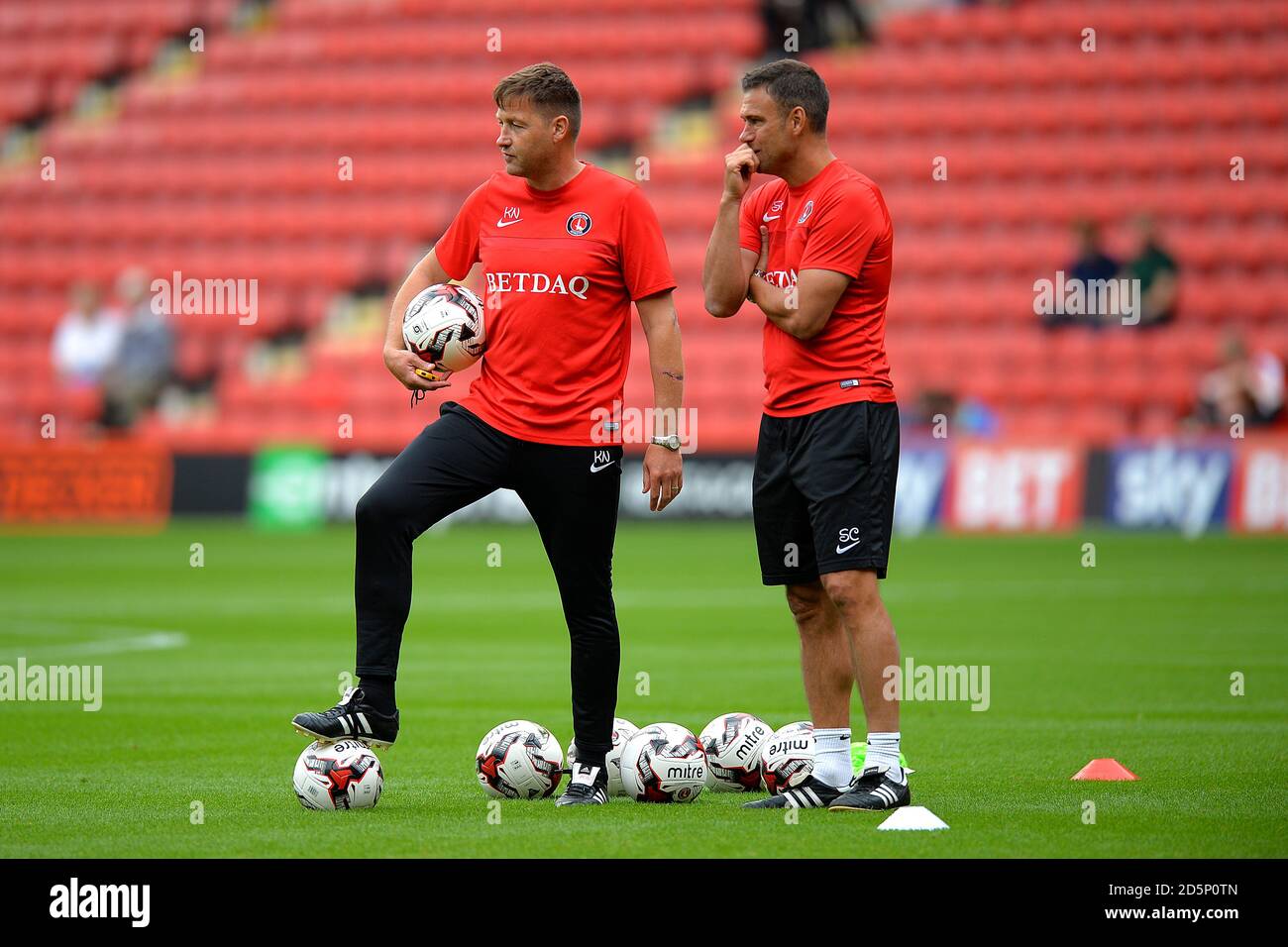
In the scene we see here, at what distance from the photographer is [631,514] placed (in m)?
27.6

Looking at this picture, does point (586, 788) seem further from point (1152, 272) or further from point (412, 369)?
point (1152, 272)

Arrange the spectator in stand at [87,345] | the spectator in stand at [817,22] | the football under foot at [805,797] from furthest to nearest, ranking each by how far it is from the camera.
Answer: the spectator in stand at [817,22] < the spectator in stand at [87,345] < the football under foot at [805,797]

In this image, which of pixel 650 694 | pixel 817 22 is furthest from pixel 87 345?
pixel 650 694

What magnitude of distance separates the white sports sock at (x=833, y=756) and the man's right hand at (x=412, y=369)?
205cm

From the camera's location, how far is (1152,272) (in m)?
26.3

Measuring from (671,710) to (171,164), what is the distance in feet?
82.9

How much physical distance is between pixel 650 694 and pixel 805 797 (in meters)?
3.90

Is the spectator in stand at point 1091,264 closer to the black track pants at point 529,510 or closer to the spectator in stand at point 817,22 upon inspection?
the spectator in stand at point 817,22

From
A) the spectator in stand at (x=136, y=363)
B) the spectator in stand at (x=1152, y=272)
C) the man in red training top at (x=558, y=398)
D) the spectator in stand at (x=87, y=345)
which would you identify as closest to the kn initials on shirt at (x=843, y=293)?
the man in red training top at (x=558, y=398)

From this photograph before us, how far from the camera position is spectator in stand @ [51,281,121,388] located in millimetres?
29922

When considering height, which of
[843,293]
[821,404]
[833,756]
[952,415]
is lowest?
[833,756]

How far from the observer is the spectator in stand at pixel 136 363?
2931cm

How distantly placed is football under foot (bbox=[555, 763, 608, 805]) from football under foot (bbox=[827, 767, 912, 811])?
92 cm
